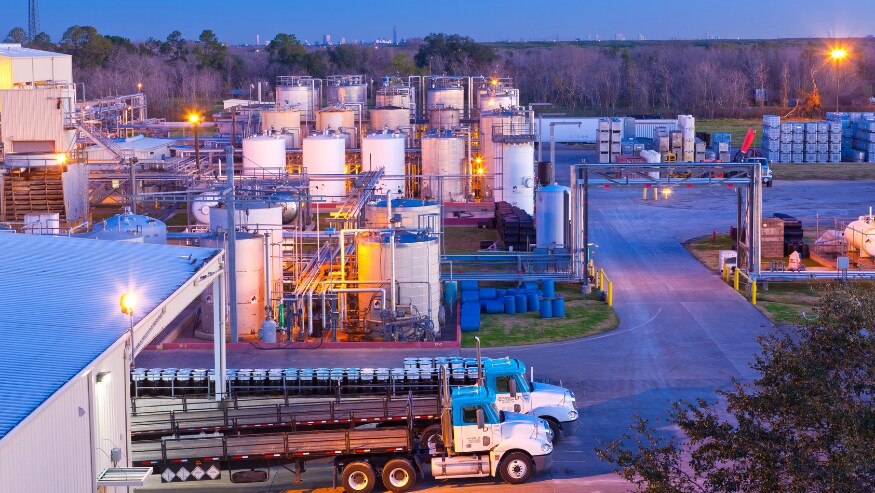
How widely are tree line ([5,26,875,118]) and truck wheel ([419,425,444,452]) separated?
270ft

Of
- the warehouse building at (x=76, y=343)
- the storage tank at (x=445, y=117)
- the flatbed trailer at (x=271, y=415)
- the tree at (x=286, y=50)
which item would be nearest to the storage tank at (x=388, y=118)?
the storage tank at (x=445, y=117)

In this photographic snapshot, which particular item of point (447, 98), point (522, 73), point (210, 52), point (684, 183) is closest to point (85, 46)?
point (210, 52)

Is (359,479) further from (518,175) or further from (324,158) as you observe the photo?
(324,158)

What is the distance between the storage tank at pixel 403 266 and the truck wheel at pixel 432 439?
9729 mm

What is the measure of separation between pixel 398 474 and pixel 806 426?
802 cm

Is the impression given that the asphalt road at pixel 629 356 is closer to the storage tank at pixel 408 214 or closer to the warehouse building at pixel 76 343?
the warehouse building at pixel 76 343

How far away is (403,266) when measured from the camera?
28.6 meters

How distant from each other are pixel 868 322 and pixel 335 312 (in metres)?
17.5

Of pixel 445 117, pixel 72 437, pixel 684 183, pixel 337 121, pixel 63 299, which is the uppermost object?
pixel 445 117

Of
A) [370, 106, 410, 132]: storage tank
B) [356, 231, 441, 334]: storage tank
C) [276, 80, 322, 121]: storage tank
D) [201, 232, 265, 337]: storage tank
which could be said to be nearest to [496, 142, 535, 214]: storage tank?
[370, 106, 410, 132]: storage tank

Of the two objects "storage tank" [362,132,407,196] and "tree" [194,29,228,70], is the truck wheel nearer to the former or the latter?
"storage tank" [362,132,407,196]

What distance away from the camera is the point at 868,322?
497 inches

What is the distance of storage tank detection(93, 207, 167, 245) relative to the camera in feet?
98.9

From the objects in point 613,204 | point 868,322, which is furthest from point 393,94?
point 868,322
